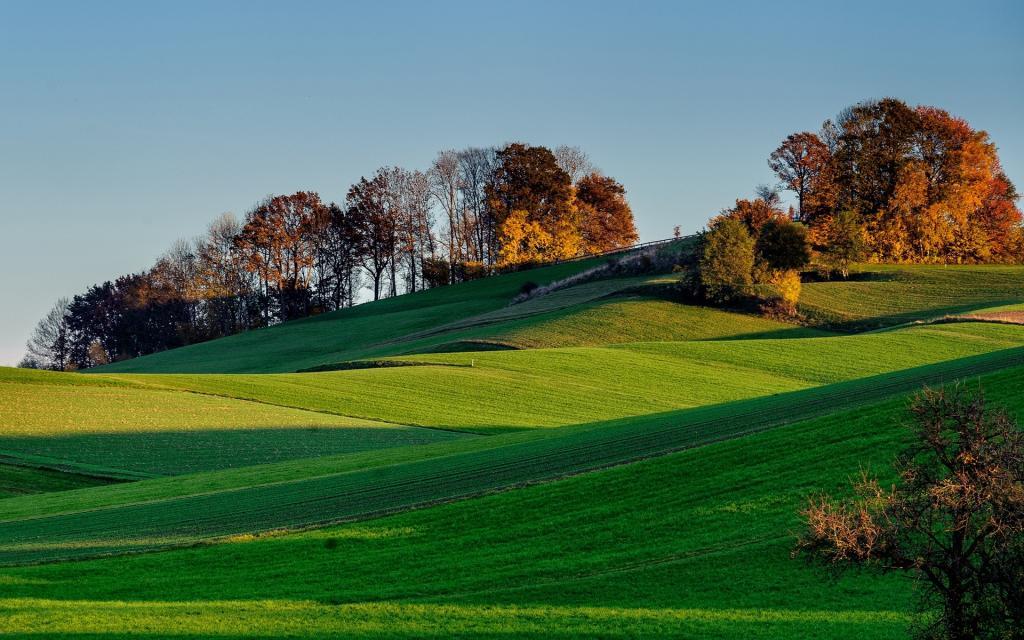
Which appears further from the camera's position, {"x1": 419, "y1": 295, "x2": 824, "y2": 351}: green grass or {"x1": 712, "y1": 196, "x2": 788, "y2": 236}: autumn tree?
{"x1": 712, "y1": 196, "x2": 788, "y2": 236}: autumn tree

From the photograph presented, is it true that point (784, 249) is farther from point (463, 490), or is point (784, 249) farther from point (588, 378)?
point (463, 490)

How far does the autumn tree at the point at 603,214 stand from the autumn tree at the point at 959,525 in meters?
111

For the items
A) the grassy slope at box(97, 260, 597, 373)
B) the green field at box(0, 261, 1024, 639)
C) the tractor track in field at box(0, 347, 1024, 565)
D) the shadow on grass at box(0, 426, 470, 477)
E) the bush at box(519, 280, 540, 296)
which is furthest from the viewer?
the bush at box(519, 280, 540, 296)

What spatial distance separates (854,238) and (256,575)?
71620 millimetres

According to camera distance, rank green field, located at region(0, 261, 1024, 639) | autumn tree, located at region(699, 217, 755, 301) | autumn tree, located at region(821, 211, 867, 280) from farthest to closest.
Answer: autumn tree, located at region(821, 211, 867, 280) → autumn tree, located at region(699, 217, 755, 301) → green field, located at region(0, 261, 1024, 639)

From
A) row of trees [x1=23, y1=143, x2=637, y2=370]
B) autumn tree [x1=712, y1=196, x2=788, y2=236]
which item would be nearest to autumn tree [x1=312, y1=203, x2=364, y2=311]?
row of trees [x1=23, y1=143, x2=637, y2=370]

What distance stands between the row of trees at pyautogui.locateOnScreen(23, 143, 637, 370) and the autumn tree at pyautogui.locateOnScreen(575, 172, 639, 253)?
17 centimetres

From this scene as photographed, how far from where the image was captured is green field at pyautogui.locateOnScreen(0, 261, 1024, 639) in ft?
57.5

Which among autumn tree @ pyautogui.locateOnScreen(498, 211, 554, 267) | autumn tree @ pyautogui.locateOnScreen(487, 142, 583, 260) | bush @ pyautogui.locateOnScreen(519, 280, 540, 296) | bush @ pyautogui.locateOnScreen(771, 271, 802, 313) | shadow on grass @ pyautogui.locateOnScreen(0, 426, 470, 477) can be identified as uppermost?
autumn tree @ pyautogui.locateOnScreen(487, 142, 583, 260)

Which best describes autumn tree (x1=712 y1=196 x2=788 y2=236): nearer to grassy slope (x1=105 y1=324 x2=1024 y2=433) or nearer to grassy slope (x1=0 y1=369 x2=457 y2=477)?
grassy slope (x1=105 y1=324 x2=1024 y2=433)

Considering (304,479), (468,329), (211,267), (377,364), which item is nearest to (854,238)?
(468,329)

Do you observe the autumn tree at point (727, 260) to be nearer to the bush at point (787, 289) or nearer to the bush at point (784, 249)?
the bush at point (784, 249)

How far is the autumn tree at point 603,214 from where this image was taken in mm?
126875

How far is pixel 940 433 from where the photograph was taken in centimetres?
1350
